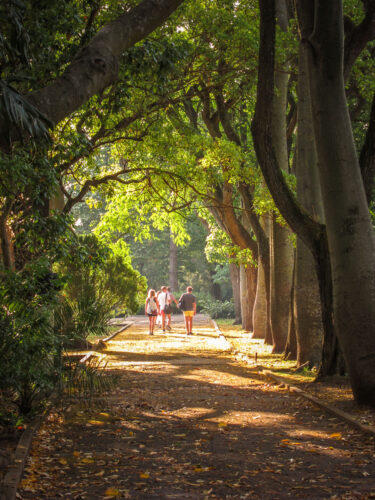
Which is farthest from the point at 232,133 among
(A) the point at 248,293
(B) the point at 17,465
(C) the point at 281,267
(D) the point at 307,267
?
→ (B) the point at 17,465

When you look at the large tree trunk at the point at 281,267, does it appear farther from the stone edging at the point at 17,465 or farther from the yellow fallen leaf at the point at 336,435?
the stone edging at the point at 17,465

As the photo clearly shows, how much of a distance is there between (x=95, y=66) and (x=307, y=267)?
7481 millimetres

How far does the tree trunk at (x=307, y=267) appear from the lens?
475 inches

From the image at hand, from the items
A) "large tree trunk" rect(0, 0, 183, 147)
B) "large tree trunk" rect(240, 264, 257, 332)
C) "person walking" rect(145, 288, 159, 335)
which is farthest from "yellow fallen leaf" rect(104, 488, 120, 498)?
"person walking" rect(145, 288, 159, 335)

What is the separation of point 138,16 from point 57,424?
17.3ft

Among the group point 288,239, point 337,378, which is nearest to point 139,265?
point 288,239

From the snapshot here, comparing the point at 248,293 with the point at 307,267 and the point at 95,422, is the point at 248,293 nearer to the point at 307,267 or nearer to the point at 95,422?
the point at 307,267

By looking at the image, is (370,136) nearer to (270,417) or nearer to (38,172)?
(270,417)

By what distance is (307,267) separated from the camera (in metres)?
12.2

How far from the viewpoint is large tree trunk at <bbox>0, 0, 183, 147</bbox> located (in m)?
5.61

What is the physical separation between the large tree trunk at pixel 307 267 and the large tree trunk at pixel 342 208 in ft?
11.5

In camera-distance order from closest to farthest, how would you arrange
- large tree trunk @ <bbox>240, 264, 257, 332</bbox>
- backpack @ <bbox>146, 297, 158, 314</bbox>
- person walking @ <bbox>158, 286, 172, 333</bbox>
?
large tree trunk @ <bbox>240, 264, 257, 332</bbox> < backpack @ <bbox>146, 297, 158, 314</bbox> < person walking @ <bbox>158, 286, 172, 333</bbox>

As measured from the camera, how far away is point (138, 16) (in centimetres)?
689

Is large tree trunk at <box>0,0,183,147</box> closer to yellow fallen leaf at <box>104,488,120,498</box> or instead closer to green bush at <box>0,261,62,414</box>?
green bush at <box>0,261,62,414</box>
